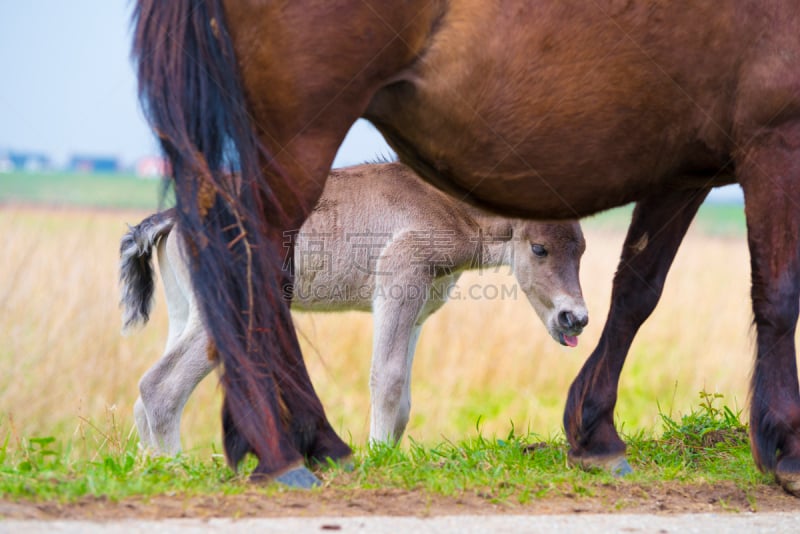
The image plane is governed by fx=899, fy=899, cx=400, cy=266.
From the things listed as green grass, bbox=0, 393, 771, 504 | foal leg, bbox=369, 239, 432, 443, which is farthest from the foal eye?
green grass, bbox=0, 393, 771, 504

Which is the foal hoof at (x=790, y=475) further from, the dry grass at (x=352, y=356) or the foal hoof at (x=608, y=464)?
the dry grass at (x=352, y=356)

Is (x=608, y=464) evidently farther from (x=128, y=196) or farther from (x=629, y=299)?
(x=128, y=196)

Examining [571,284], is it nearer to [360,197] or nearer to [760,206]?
[360,197]

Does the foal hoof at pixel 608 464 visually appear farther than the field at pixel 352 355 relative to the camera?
No

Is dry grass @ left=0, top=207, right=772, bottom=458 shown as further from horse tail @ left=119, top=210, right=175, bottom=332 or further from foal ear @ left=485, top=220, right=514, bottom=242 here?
foal ear @ left=485, top=220, right=514, bottom=242

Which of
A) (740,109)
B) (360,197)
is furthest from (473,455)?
(360,197)

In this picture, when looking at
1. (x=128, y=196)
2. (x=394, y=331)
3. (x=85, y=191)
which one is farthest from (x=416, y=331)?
(x=128, y=196)

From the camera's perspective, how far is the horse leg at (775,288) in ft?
13.0

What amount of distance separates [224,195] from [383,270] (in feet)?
10.2

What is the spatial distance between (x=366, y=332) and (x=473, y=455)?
764 centimetres

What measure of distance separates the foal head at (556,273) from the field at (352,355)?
8.54ft

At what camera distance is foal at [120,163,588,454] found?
6.05m

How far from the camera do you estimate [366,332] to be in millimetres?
12102

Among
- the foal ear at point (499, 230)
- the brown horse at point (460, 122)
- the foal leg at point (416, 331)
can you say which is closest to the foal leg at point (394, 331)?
the foal leg at point (416, 331)
